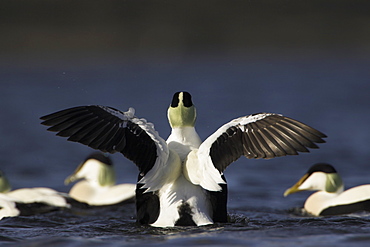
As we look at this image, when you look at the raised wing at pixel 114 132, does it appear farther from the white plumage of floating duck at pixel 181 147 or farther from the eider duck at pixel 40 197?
the eider duck at pixel 40 197

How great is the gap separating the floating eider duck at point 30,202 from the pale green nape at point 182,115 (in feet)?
6.81

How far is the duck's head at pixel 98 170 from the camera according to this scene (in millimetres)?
8438

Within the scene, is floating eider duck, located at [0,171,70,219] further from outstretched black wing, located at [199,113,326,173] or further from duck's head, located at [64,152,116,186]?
outstretched black wing, located at [199,113,326,173]

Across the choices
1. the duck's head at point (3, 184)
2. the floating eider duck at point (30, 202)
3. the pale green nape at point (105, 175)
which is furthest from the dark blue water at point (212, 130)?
the duck's head at point (3, 184)

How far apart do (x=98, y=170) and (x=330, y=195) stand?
252cm

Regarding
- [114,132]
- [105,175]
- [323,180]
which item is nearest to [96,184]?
[105,175]

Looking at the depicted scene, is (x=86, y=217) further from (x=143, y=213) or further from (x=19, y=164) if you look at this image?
(x=19, y=164)

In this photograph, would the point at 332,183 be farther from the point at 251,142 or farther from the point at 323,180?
the point at 251,142

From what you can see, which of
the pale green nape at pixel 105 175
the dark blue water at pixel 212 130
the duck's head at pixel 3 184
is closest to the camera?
the dark blue water at pixel 212 130

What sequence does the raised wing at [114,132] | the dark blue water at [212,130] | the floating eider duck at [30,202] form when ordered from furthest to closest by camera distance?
the floating eider duck at [30,202] < the dark blue water at [212,130] < the raised wing at [114,132]

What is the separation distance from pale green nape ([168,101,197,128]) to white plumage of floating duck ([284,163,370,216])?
2102mm

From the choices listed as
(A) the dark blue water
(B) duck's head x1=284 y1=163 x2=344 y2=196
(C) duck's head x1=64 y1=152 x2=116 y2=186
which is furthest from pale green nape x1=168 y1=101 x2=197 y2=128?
(C) duck's head x1=64 y1=152 x2=116 y2=186

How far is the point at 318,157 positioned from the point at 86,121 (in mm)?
6426

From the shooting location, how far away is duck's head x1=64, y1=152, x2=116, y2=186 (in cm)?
844
